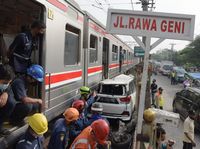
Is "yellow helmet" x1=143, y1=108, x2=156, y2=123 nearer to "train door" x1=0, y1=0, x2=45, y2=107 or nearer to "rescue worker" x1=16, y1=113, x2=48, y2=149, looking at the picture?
"train door" x1=0, y1=0, x2=45, y2=107

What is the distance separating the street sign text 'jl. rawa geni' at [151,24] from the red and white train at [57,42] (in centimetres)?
126

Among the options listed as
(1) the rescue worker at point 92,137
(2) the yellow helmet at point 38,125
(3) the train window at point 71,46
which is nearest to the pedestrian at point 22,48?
(2) the yellow helmet at point 38,125

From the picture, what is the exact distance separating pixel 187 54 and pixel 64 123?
205ft

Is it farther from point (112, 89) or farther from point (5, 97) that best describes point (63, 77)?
point (112, 89)

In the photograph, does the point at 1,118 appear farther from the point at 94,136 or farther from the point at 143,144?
the point at 143,144

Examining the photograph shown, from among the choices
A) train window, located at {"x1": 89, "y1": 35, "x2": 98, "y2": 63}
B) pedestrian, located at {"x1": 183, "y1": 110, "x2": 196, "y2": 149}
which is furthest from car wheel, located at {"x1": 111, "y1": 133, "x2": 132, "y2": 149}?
train window, located at {"x1": 89, "y1": 35, "x2": 98, "y2": 63}

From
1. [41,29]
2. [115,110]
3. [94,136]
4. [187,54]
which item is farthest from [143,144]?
[187,54]

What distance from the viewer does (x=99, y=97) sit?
11148 mm

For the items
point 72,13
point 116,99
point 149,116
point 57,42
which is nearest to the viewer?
point 149,116

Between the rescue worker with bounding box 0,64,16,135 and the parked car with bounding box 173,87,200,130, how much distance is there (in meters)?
8.86

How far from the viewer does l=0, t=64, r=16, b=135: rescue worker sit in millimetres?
4270

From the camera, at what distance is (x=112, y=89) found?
11242 mm

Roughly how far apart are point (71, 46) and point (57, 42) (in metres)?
1.33

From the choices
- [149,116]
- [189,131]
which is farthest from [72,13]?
[189,131]
